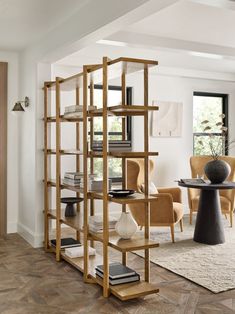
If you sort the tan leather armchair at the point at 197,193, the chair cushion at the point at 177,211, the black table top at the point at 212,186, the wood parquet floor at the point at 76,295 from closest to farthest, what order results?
1. the wood parquet floor at the point at 76,295
2. the black table top at the point at 212,186
3. the chair cushion at the point at 177,211
4. the tan leather armchair at the point at 197,193

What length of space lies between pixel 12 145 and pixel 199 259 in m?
2.82

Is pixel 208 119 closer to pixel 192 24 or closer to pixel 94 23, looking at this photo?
pixel 192 24

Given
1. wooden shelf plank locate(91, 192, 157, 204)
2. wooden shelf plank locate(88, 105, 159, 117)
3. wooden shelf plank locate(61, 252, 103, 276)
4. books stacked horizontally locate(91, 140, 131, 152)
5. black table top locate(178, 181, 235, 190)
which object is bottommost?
wooden shelf plank locate(61, 252, 103, 276)

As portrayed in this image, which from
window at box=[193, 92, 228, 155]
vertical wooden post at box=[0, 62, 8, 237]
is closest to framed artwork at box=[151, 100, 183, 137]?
window at box=[193, 92, 228, 155]

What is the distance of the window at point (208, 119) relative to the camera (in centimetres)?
702

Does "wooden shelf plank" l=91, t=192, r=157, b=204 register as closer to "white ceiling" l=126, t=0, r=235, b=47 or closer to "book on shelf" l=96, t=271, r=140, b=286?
"book on shelf" l=96, t=271, r=140, b=286

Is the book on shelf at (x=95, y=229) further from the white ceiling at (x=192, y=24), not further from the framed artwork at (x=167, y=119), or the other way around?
the framed artwork at (x=167, y=119)

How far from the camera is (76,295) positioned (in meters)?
3.16

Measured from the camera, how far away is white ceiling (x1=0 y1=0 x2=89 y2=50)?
3.40 m

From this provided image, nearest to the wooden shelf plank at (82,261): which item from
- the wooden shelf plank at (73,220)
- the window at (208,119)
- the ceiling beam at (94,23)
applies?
the wooden shelf plank at (73,220)

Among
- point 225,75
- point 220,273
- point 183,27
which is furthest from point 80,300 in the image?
point 225,75

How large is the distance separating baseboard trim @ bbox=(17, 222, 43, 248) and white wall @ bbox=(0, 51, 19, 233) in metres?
0.24

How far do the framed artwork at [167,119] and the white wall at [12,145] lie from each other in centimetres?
227

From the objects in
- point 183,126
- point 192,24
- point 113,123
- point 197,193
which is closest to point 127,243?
point 192,24
